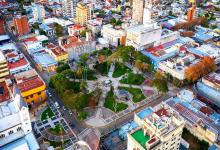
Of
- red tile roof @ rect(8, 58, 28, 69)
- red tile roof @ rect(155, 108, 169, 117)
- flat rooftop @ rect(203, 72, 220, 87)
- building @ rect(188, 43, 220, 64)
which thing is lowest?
flat rooftop @ rect(203, 72, 220, 87)

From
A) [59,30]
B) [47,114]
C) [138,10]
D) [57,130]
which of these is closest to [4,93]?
[47,114]

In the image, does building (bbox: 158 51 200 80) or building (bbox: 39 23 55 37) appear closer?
building (bbox: 158 51 200 80)

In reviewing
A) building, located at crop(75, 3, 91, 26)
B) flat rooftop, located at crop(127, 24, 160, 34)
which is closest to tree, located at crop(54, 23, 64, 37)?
building, located at crop(75, 3, 91, 26)

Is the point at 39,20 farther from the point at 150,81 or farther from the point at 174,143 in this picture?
the point at 174,143

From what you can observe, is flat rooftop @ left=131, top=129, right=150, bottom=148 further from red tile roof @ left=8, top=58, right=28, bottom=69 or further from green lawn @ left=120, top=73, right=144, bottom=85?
red tile roof @ left=8, top=58, right=28, bottom=69

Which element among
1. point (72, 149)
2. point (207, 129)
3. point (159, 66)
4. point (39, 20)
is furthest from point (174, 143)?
point (39, 20)

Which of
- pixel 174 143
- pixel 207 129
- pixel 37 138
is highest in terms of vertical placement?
pixel 174 143

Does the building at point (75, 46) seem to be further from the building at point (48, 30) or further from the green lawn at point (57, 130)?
the green lawn at point (57, 130)
